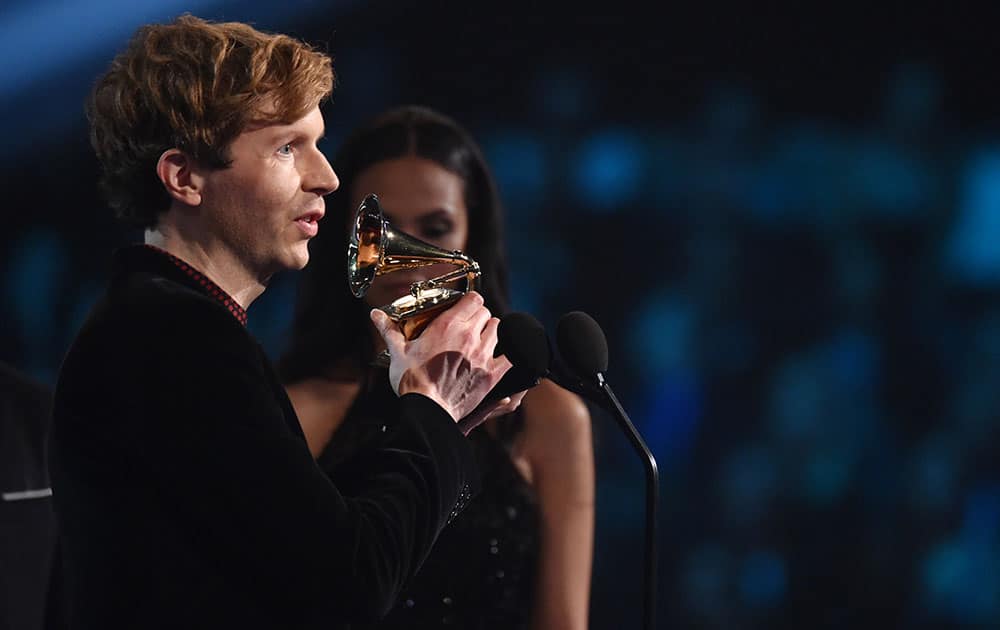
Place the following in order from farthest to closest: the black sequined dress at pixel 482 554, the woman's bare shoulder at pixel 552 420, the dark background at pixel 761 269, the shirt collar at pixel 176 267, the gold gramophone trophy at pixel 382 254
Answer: the dark background at pixel 761 269, the woman's bare shoulder at pixel 552 420, the black sequined dress at pixel 482 554, the gold gramophone trophy at pixel 382 254, the shirt collar at pixel 176 267

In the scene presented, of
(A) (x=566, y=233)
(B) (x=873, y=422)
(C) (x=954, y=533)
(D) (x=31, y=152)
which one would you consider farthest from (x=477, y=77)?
(C) (x=954, y=533)

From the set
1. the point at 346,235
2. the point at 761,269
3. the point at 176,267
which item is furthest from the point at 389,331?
the point at 761,269

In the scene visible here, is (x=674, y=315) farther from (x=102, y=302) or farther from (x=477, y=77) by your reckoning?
(x=102, y=302)

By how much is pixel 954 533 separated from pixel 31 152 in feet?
7.05

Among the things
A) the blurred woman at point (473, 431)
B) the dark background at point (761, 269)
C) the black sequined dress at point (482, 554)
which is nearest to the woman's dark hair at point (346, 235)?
the blurred woman at point (473, 431)

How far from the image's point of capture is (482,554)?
213cm

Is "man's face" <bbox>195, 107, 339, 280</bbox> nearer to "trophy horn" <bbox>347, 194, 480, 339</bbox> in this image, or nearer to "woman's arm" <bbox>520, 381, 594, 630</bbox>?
"trophy horn" <bbox>347, 194, 480, 339</bbox>

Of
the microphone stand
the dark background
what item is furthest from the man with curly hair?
the dark background

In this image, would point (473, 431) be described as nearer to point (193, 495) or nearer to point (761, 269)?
point (761, 269)

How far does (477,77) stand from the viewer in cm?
284

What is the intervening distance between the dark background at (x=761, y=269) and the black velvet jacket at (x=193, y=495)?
1.54m

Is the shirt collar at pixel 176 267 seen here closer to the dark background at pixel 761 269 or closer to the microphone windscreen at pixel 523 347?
the microphone windscreen at pixel 523 347

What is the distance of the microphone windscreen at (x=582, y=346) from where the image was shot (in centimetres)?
142

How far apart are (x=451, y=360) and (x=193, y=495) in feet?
1.15
